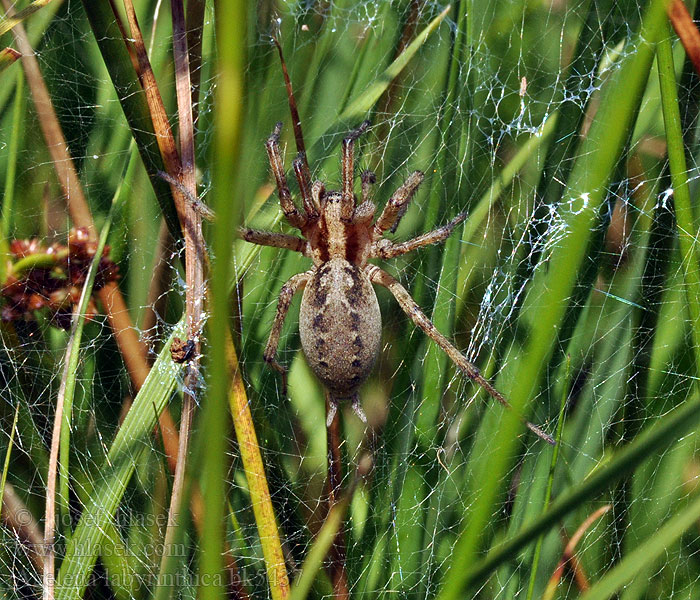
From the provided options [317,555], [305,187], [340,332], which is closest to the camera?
[317,555]

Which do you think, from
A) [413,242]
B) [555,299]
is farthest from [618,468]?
[413,242]

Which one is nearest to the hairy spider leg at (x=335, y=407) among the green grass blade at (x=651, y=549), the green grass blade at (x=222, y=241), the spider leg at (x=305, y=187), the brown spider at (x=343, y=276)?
the brown spider at (x=343, y=276)

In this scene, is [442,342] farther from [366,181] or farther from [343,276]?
[366,181]

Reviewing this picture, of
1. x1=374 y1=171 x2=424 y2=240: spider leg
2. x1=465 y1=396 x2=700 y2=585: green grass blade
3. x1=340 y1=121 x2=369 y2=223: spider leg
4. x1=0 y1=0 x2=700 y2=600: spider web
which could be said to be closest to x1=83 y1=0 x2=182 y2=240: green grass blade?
x1=0 y1=0 x2=700 y2=600: spider web

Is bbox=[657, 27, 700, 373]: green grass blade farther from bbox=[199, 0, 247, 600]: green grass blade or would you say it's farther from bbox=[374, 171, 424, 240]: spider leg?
bbox=[199, 0, 247, 600]: green grass blade

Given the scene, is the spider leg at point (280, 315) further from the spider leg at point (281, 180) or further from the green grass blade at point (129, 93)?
the green grass blade at point (129, 93)
